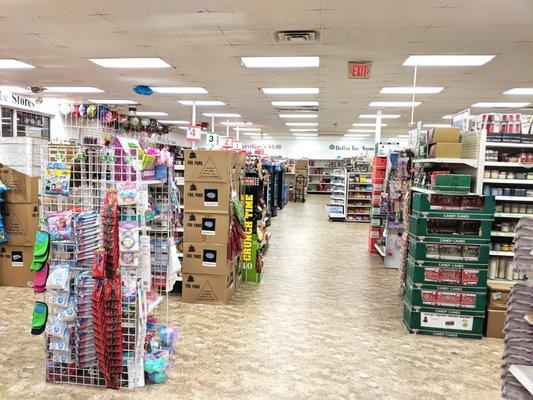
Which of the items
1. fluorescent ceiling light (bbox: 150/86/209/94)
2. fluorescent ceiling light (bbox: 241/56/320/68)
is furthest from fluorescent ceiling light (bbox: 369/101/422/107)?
fluorescent ceiling light (bbox: 150/86/209/94)

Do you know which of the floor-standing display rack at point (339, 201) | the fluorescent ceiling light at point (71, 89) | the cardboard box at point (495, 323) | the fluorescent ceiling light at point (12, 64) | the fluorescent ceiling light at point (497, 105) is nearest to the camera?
the cardboard box at point (495, 323)

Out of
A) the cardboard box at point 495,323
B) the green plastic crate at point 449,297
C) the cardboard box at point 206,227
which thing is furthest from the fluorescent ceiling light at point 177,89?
the cardboard box at point 495,323

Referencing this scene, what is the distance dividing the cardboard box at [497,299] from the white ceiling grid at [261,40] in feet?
9.69

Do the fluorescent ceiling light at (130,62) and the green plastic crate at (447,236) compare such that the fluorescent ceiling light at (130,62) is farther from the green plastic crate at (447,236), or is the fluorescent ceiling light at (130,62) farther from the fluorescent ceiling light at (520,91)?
the fluorescent ceiling light at (520,91)

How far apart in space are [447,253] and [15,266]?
5.49 metres

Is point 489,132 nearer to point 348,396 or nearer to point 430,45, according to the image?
point 430,45

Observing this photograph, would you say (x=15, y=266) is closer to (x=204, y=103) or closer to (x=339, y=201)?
(x=204, y=103)

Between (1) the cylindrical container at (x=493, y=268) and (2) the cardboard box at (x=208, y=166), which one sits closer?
(1) the cylindrical container at (x=493, y=268)

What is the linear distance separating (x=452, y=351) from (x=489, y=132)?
240cm

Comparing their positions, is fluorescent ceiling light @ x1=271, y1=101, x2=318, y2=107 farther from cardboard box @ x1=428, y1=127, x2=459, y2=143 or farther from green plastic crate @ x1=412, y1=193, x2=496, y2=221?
green plastic crate @ x1=412, y1=193, x2=496, y2=221

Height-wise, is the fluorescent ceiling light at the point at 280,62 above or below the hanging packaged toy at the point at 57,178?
above

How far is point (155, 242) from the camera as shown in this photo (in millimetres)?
3441

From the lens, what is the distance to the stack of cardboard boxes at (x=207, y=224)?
491 centimetres

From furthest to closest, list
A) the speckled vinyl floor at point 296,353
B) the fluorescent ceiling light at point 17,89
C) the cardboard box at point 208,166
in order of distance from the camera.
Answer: the fluorescent ceiling light at point 17,89 → the cardboard box at point 208,166 → the speckled vinyl floor at point 296,353
